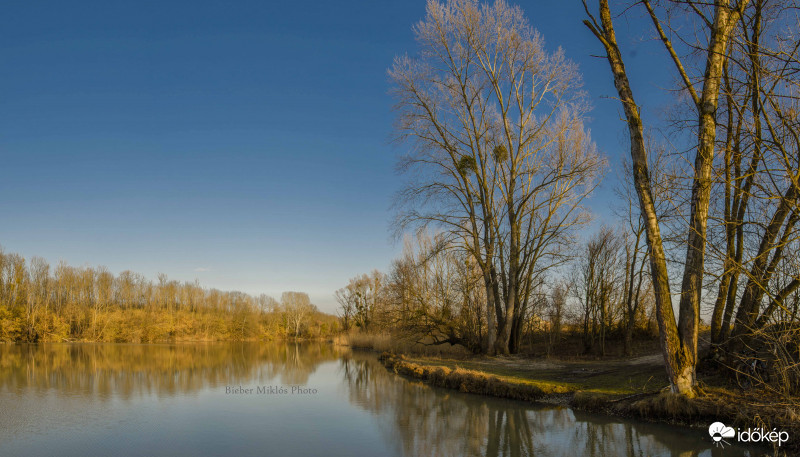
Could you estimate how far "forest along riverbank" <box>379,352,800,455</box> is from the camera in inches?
264

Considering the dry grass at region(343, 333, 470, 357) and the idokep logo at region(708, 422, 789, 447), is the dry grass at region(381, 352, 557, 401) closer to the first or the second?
the idokep logo at region(708, 422, 789, 447)

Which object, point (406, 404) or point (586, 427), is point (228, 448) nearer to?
point (406, 404)

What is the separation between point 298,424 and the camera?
30.7ft

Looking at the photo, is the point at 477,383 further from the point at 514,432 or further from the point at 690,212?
the point at 690,212

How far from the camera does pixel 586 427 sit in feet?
27.3

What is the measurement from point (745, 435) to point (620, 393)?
2.63 meters

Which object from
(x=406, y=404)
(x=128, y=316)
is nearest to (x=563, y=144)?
(x=406, y=404)

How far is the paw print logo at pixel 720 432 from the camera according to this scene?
272 inches

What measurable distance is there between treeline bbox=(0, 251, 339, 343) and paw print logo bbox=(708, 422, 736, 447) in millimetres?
54023

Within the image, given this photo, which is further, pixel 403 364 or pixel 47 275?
pixel 47 275

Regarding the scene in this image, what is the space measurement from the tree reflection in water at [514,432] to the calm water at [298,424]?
2 centimetres

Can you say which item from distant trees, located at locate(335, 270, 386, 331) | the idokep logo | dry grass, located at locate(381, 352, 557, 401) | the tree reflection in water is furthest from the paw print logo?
distant trees, located at locate(335, 270, 386, 331)

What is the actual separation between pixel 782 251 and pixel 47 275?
6448 centimetres

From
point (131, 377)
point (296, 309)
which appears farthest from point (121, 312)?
point (131, 377)
